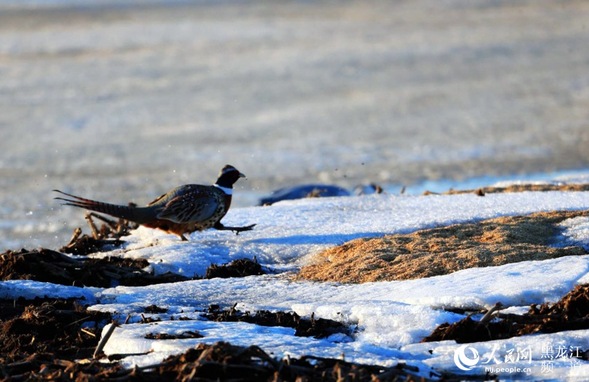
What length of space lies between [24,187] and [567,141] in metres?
6.96

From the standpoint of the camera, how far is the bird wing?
695 centimetres

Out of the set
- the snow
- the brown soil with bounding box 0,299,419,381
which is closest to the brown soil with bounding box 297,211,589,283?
the snow

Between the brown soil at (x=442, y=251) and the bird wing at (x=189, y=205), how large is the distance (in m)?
1.18

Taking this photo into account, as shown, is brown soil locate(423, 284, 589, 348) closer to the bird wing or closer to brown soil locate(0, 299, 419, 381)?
brown soil locate(0, 299, 419, 381)

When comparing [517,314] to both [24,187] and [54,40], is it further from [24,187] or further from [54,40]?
[54,40]

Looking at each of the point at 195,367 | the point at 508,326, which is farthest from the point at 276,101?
the point at 195,367

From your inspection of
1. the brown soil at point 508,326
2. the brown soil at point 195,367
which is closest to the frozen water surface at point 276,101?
the brown soil at point 195,367

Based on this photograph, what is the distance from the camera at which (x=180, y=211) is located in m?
6.93

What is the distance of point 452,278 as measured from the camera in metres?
4.86

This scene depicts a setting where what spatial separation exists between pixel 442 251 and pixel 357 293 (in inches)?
31.6

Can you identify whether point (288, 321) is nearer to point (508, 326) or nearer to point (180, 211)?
point (508, 326)

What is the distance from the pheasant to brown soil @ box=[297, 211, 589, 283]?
1180mm

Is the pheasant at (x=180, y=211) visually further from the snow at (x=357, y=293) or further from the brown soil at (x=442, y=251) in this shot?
the brown soil at (x=442, y=251)

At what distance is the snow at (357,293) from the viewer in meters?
4.03
